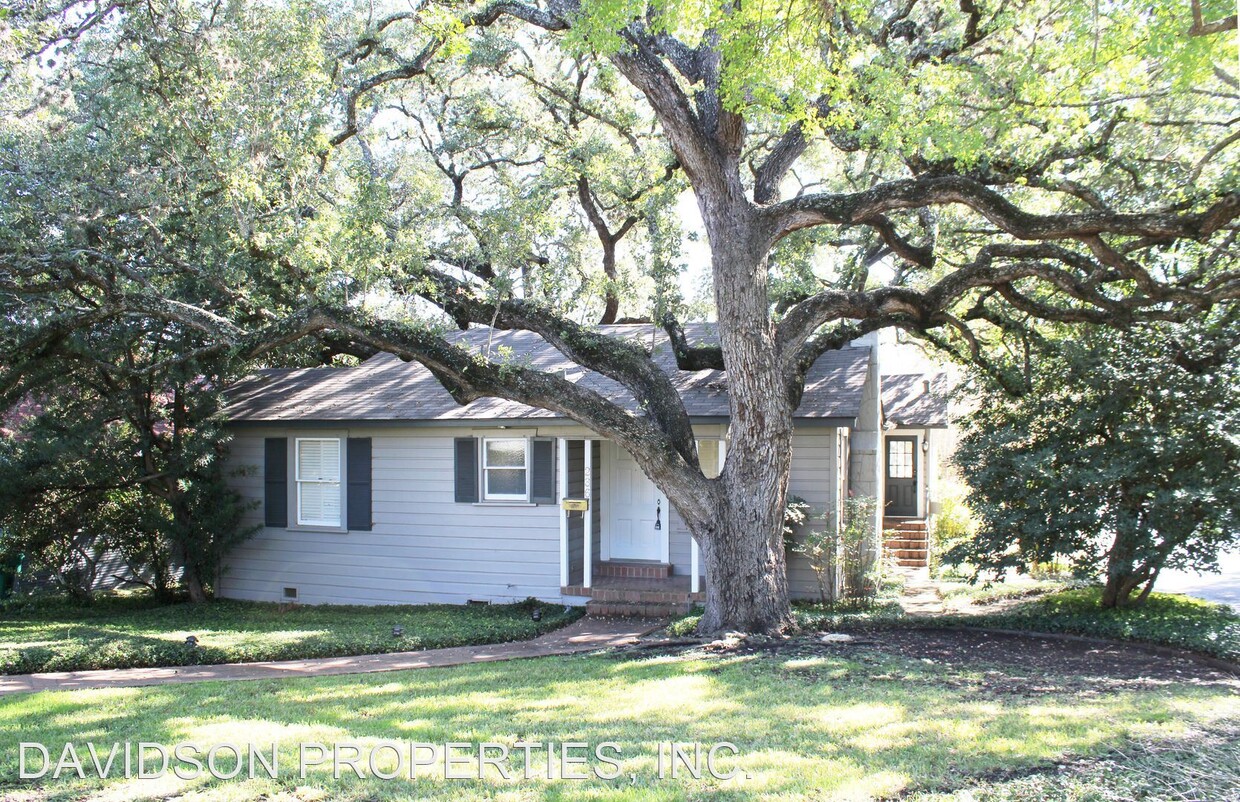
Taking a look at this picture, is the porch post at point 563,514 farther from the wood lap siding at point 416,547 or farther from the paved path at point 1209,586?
the paved path at point 1209,586

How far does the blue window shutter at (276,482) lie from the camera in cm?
1490

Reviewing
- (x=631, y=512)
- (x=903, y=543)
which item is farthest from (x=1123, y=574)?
(x=631, y=512)

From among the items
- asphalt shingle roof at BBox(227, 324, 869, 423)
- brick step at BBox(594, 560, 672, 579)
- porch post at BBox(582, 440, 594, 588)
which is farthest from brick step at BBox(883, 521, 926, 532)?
porch post at BBox(582, 440, 594, 588)

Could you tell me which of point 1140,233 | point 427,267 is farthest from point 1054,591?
point 427,267

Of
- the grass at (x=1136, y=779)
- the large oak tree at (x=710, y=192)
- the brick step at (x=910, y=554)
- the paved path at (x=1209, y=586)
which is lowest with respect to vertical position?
the paved path at (x=1209, y=586)

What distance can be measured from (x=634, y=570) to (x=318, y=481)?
572 centimetres

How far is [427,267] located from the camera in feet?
36.8

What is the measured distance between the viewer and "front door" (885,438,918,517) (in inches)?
843

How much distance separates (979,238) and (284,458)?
12.0m

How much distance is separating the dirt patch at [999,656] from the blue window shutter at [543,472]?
4046 millimetres

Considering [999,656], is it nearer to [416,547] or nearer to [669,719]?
[669,719]

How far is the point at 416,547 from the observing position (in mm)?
14023

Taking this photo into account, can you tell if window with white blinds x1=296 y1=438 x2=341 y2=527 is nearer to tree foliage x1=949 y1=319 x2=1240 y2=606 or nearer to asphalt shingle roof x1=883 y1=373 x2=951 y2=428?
tree foliage x1=949 y1=319 x2=1240 y2=606

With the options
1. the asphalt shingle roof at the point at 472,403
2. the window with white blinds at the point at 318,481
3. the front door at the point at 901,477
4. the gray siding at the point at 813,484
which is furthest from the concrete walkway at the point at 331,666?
the front door at the point at 901,477
